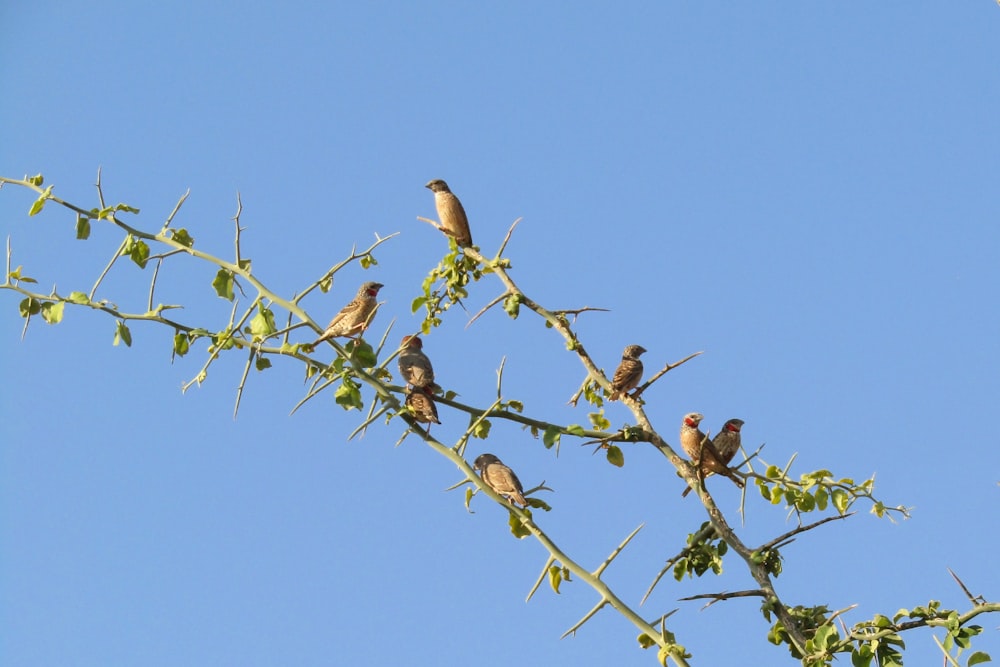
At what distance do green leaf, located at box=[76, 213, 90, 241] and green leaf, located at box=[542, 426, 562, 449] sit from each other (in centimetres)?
229

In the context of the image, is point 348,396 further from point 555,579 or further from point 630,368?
point 630,368

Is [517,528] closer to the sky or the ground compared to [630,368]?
closer to the ground

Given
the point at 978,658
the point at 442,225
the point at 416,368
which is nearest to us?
the point at 978,658

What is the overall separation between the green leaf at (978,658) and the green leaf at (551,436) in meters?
1.84

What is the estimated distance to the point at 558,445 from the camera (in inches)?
203

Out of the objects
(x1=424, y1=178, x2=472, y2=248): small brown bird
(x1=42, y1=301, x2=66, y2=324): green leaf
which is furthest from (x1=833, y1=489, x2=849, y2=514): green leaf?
(x1=424, y1=178, x2=472, y2=248): small brown bird

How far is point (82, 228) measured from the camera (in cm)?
542

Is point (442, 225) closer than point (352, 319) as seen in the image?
No

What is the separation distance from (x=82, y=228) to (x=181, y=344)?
75cm

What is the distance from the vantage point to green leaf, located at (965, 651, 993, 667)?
4508 millimetres

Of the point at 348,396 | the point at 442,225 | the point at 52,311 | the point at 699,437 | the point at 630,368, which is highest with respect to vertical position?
the point at 442,225

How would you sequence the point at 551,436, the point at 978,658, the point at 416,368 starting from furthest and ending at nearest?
the point at 416,368, the point at 551,436, the point at 978,658

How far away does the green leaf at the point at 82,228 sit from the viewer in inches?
213

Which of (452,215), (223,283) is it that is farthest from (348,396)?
(452,215)
